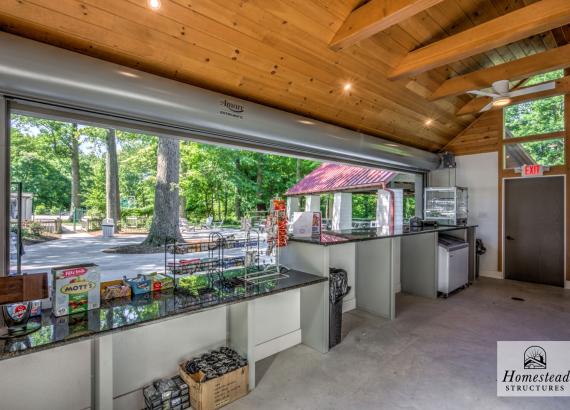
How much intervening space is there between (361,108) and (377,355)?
9.00 ft

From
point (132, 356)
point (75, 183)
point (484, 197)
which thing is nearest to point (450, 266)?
point (484, 197)

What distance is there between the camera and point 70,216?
75.9 inches

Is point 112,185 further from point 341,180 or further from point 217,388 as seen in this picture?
point 341,180

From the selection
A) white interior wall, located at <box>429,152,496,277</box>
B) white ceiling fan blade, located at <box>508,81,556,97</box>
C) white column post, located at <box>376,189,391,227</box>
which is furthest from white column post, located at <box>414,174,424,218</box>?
white ceiling fan blade, located at <box>508,81,556,97</box>

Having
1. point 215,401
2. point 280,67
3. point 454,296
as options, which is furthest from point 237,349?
point 454,296

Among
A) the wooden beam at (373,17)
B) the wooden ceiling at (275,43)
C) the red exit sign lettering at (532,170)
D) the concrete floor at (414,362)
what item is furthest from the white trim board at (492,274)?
the wooden beam at (373,17)

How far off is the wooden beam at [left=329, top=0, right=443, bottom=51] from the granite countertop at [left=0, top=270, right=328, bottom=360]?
80.9 inches

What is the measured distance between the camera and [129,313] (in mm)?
1730

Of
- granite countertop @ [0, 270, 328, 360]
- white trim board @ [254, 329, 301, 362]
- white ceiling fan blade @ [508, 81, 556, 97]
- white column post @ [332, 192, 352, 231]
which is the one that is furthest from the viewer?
white column post @ [332, 192, 352, 231]

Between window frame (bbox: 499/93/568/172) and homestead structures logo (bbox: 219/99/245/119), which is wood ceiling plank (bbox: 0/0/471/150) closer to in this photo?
homestead structures logo (bbox: 219/99/245/119)

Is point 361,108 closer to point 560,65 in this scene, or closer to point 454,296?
point 560,65

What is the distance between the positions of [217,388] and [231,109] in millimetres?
2114

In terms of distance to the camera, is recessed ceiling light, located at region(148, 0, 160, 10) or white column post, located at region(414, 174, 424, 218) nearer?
recessed ceiling light, located at region(148, 0, 160, 10)

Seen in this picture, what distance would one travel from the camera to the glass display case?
554 cm
